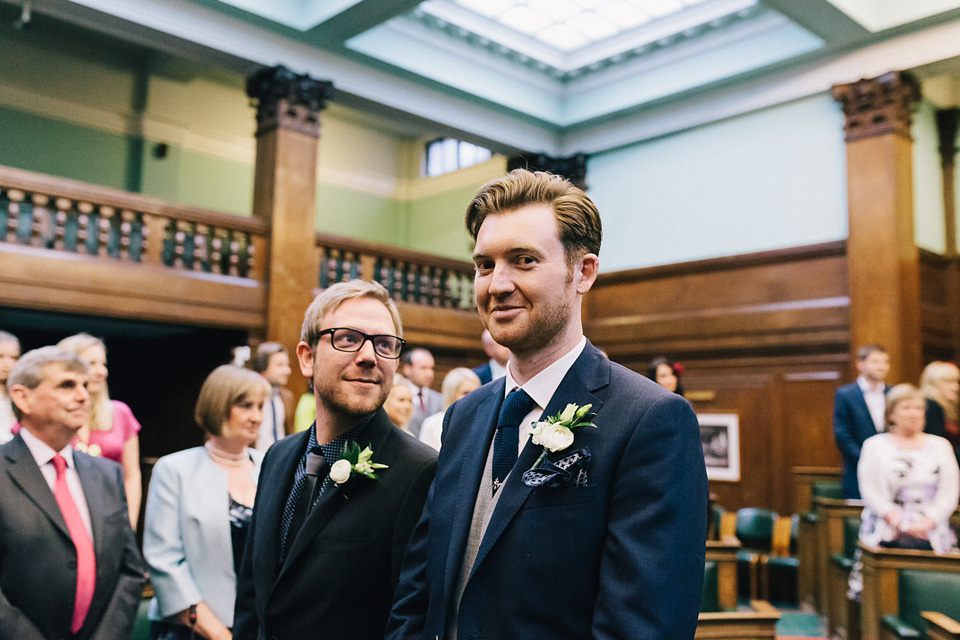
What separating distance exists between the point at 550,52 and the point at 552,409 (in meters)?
9.15

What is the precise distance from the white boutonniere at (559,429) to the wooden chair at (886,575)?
3.29m

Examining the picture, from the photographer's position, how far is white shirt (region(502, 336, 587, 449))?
1.55 meters

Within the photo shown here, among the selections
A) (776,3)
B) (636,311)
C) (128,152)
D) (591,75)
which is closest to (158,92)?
(128,152)

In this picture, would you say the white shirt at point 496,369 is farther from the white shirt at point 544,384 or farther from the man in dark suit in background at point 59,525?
the white shirt at point 544,384

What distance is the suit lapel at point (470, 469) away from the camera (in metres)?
1.50

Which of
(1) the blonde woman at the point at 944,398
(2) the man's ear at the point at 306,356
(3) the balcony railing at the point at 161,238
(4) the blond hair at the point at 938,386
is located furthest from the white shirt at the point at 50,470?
(4) the blond hair at the point at 938,386

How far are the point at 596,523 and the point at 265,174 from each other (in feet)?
24.9

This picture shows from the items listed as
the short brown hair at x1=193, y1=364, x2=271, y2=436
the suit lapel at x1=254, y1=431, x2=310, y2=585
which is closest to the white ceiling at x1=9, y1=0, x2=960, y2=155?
the short brown hair at x1=193, y1=364, x2=271, y2=436

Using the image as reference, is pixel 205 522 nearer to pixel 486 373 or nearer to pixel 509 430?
pixel 509 430

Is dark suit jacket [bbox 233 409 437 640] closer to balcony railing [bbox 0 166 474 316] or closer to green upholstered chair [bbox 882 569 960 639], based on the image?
green upholstered chair [bbox 882 569 960 639]

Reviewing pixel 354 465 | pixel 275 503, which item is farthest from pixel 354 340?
pixel 275 503

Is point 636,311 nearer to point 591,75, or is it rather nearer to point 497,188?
point 591,75

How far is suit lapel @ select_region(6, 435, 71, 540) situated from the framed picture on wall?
7.31m

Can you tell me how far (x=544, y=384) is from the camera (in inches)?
61.4
